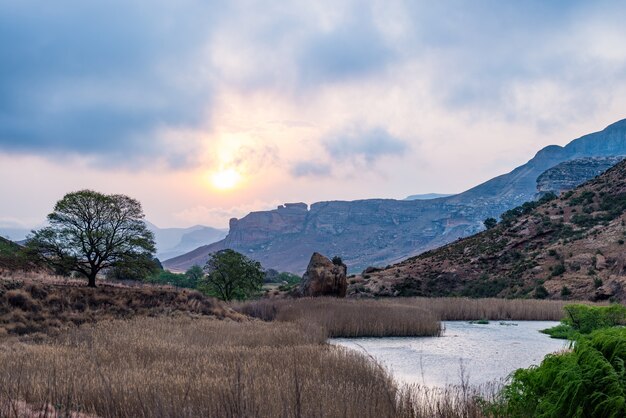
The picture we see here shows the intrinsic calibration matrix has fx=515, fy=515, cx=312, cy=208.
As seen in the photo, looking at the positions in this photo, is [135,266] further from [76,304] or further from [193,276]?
[193,276]

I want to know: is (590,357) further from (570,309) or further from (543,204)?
(543,204)

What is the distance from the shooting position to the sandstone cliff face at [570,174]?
507ft

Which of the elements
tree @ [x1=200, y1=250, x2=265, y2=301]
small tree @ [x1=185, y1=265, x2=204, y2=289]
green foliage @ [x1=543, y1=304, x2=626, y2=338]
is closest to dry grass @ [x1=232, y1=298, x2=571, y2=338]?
green foliage @ [x1=543, y1=304, x2=626, y2=338]

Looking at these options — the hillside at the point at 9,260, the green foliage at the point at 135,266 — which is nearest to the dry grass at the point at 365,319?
the green foliage at the point at 135,266

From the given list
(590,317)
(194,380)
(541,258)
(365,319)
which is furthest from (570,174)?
(194,380)

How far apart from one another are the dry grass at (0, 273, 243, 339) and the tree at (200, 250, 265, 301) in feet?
57.4

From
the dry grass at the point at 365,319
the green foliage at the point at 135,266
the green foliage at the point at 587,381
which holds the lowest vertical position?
the dry grass at the point at 365,319

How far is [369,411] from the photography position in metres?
7.03

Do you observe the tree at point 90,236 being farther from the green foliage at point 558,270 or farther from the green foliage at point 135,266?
the green foliage at point 558,270

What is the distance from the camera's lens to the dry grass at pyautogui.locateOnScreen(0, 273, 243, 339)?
2319 cm

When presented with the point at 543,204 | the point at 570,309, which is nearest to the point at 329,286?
the point at 570,309

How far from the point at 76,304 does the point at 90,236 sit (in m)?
6.01

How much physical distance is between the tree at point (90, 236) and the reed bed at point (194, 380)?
571 inches

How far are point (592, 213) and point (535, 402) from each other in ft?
201
